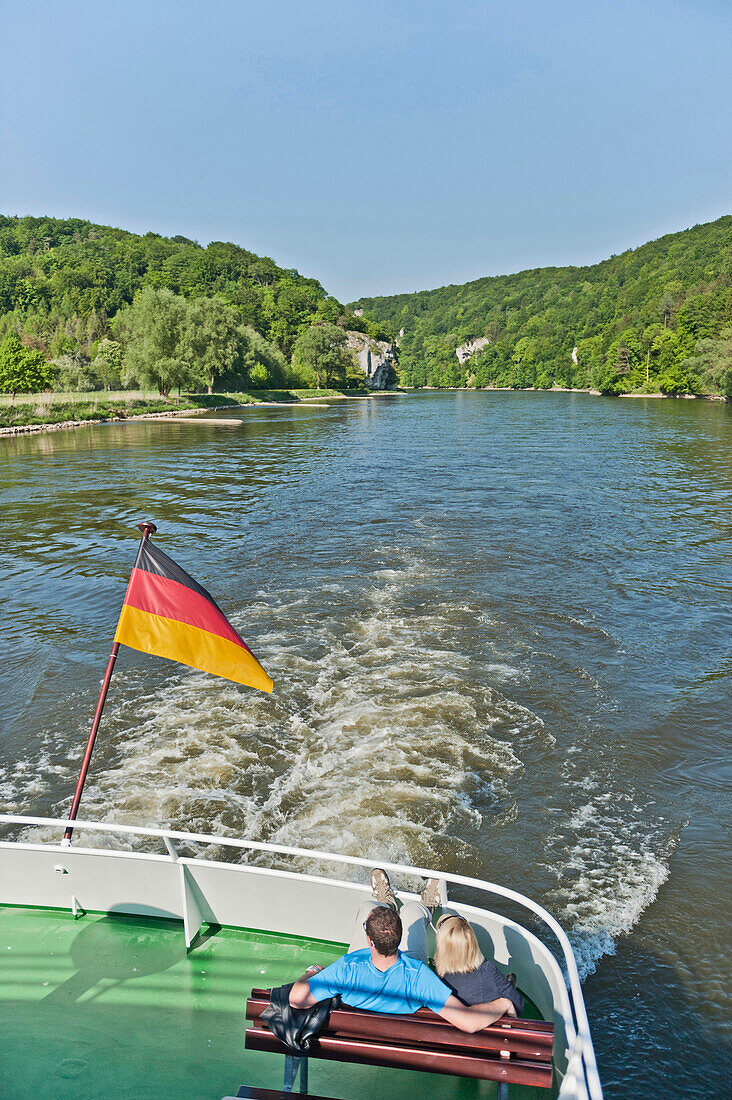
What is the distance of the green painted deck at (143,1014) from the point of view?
4.11 metres

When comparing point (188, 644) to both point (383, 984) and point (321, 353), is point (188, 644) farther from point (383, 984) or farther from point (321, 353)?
point (321, 353)

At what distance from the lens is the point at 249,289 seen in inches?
7288

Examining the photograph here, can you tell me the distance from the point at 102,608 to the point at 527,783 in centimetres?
979

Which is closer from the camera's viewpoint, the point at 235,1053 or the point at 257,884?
the point at 235,1053

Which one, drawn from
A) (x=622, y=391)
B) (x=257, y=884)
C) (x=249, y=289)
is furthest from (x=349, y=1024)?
(x=249, y=289)

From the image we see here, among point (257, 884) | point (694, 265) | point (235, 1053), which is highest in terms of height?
point (694, 265)

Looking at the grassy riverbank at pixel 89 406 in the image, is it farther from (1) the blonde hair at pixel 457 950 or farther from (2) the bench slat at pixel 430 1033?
(2) the bench slat at pixel 430 1033

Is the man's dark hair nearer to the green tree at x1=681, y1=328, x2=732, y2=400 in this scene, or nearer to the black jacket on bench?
the black jacket on bench

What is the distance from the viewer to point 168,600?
5.51 m

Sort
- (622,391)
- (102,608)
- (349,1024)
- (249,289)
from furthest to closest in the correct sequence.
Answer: (249,289)
(622,391)
(102,608)
(349,1024)

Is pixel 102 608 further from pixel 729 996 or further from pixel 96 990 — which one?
pixel 729 996

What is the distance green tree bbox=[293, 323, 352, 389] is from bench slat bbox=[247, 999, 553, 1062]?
14200 cm

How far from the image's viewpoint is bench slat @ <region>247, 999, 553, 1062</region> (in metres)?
3.57

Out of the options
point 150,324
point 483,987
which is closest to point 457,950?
point 483,987
